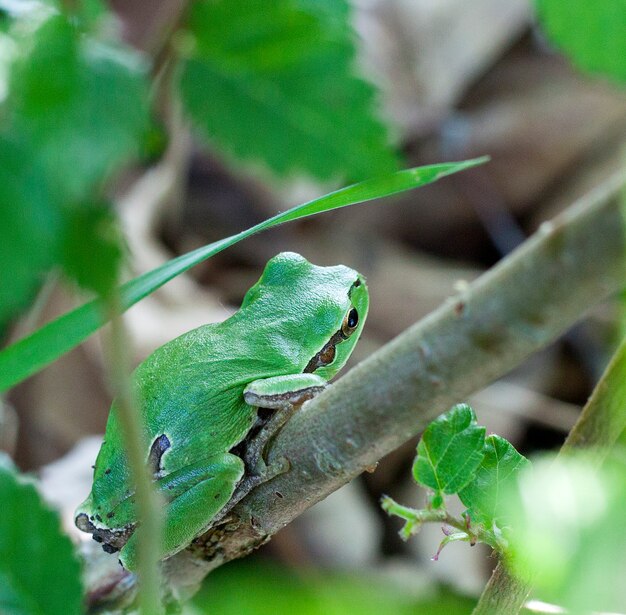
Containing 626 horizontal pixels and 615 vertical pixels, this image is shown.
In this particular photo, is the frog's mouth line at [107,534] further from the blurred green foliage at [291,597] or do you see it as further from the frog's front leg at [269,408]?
the blurred green foliage at [291,597]

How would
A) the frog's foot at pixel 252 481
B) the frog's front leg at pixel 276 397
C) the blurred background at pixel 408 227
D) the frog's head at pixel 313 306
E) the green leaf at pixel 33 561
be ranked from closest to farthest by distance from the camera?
1. the green leaf at pixel 33 561
2. the frog's foot at pixel 252 481
3. the frog's front leg at pixel 276 397
4. the frog's head at pixel 313 306
5. the blurred background at pixel 408 227

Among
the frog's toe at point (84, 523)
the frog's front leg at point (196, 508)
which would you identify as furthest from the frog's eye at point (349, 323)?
the frog's toe at point (84, 523)

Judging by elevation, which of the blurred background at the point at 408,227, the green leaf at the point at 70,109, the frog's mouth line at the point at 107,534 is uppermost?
the green leaf at the point at 70,109

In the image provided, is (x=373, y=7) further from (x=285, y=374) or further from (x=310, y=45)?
(x=310, y=45)

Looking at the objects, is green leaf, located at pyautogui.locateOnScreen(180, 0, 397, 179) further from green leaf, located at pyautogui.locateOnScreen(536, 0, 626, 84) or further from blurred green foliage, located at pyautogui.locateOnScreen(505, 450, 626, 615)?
blurred green foliage, located at pyautogui.locateOnScreen(505, 450, 626, 615)

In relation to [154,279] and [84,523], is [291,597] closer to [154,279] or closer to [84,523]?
[154,279]

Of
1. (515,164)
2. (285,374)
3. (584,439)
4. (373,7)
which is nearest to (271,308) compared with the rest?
(285,374)

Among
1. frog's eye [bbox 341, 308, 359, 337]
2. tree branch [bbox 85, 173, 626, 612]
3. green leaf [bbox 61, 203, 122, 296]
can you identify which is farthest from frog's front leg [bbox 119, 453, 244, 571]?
green leaf [bbox 61, 203, 122, 296]
